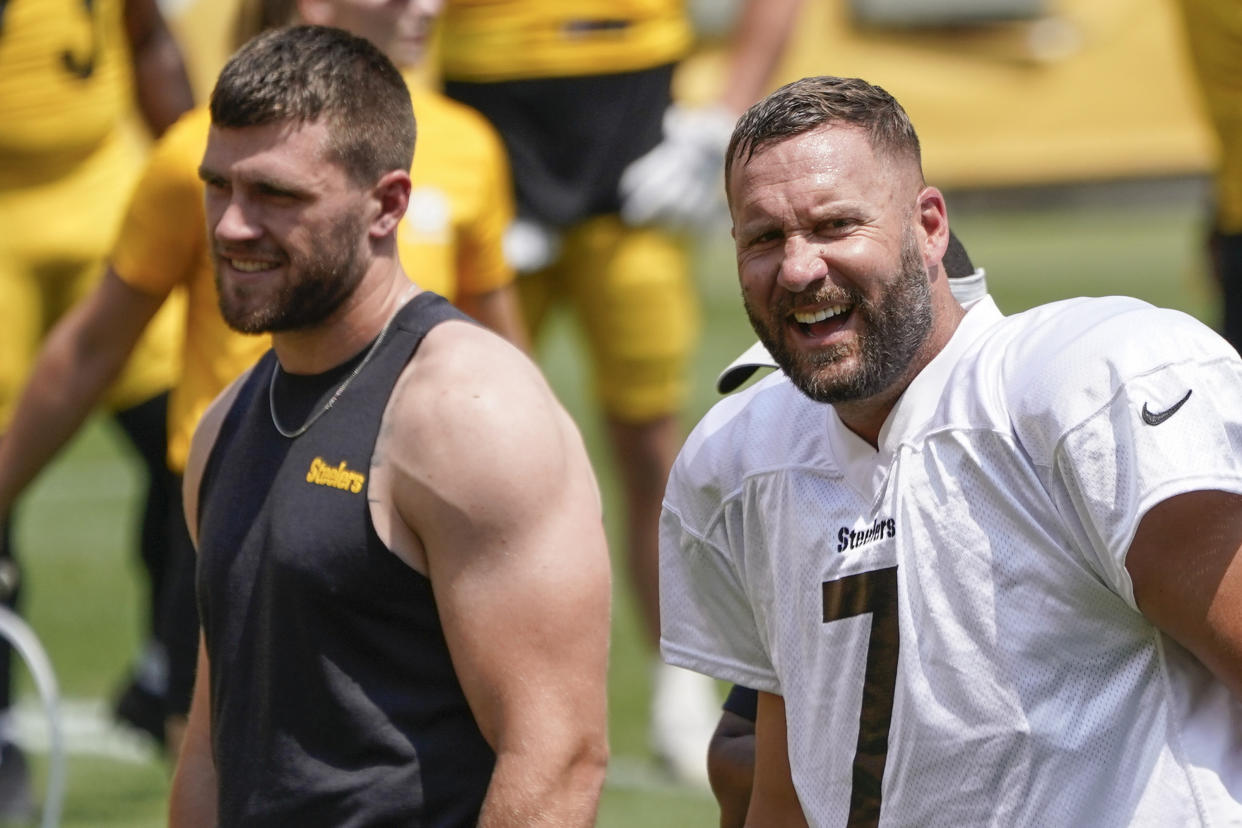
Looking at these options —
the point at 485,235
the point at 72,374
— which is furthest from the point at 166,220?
the point at 485,235

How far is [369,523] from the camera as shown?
2816 millimetres

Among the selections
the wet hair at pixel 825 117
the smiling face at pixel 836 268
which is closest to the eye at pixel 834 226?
the smiling face at pixel 836 268

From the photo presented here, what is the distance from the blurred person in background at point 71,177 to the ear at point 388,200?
2.31 metres

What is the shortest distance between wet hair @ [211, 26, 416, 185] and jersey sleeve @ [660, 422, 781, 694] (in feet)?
2.28

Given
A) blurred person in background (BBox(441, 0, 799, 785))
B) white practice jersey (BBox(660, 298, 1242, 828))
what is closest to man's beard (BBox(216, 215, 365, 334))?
white practice jersey (BBox(660, 298, 1242, 828))

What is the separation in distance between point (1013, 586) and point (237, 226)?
1.30 meters

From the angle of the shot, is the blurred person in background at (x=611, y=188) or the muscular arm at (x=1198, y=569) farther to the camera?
the blurred person in background at (x=611, y=188)

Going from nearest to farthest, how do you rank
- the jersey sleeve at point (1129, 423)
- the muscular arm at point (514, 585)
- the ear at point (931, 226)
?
1. the jersey sleeve at point (1129, 423)
2. the ear at point (931, 226)
3. the muscular arm at point (514, 585)

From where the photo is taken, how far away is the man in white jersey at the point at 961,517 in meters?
2.29

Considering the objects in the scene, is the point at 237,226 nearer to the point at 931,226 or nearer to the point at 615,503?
the point at 931,226

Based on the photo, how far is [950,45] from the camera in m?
18.2

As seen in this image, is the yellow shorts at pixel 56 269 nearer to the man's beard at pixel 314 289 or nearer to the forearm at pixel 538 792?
the man's beard at pixel 314 289

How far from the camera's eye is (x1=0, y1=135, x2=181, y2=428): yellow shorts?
17.5ft

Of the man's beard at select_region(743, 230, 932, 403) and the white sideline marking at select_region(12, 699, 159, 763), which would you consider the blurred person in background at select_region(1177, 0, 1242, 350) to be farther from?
the white sideline marking at select_region(12, 699, 159, 763)
